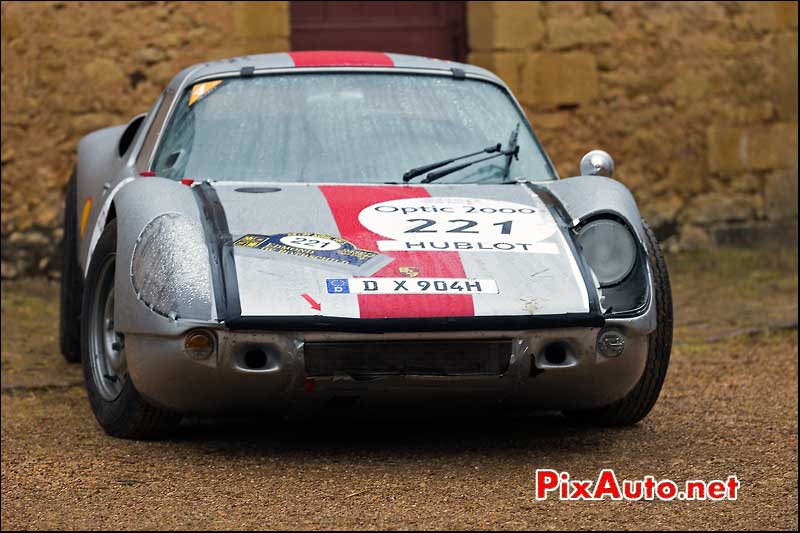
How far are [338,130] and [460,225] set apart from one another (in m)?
0.94

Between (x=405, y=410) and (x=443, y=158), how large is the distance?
1169mm

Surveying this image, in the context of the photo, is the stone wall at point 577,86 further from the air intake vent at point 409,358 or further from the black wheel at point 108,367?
the air intake vent at point 409,358

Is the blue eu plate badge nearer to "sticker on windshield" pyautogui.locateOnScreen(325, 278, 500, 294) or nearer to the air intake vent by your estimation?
"sticker on windshield" pyautogui.locateOnScreen(325, 278, 500, 294)

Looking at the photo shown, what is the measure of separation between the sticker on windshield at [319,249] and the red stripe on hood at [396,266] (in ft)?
0.13

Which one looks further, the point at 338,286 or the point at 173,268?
the point at 173,268

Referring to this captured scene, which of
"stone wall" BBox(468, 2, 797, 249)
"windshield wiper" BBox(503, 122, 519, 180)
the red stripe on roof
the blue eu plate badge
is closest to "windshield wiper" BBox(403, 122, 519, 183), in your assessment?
"windshield wiper" BBox(503, 122, 519, 180)

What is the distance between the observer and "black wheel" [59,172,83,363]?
6594 mm

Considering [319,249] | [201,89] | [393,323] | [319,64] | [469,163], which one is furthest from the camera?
[319,64]

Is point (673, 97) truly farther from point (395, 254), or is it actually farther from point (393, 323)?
point (393, 323)

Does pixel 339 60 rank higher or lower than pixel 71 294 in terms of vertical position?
higher

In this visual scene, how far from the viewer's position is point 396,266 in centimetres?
438

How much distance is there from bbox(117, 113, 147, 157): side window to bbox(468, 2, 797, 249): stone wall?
483cm

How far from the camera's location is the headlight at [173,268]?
4.29 m

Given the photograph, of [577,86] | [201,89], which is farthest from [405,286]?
[577,86]
